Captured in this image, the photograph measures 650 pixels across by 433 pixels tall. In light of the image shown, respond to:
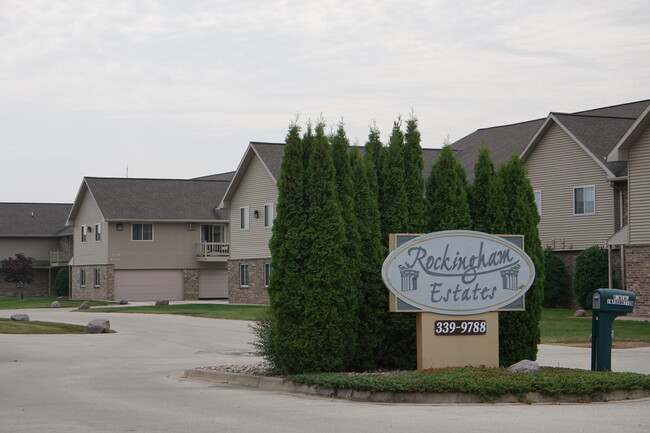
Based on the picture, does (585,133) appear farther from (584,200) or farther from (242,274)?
(242,274)

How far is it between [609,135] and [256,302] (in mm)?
21036

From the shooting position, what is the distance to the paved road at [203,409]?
418 inches

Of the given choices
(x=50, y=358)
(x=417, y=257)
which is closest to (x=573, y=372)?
(x=417, y=257)

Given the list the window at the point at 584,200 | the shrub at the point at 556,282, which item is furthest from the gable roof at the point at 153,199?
the window at the point at 584,200

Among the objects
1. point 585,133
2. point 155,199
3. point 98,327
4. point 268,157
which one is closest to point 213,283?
point 155,199

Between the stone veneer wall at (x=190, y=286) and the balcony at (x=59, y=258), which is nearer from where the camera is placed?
the stone veneer wall at (x=190, y=286)

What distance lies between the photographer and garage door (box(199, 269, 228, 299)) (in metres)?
62.1

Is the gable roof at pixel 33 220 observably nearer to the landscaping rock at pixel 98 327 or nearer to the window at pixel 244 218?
the window at pixel 244 218

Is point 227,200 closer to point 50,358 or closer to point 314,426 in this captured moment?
point 50,358

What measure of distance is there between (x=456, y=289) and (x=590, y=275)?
898 inches

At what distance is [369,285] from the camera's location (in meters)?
15.9

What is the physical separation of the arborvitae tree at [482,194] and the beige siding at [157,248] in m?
45.4

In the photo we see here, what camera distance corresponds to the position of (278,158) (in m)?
49.2

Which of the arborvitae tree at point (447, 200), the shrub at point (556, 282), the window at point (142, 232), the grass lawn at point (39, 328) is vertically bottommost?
the grass lawn at point (39, 328)
